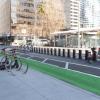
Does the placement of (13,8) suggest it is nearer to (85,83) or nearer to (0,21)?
(0,21)

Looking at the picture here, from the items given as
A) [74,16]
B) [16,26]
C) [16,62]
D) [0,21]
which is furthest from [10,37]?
[16,62]

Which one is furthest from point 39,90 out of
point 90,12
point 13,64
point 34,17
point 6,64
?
point 34,17

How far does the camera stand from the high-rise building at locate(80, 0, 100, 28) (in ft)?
191

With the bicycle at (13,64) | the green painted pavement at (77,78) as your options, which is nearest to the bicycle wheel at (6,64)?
the bicycle at (13,64)

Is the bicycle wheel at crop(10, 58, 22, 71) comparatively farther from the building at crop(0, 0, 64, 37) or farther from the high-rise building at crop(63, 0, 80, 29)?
the high-rise building at crop(63, 0, 80, 29)

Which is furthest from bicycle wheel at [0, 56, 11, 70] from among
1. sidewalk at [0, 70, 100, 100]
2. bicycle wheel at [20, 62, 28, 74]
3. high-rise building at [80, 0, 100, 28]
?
high-rise building at [80, 0, 100, 28]

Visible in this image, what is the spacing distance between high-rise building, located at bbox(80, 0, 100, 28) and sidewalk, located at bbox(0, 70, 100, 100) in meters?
48.2

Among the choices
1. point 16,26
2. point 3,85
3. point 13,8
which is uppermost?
point 13,8

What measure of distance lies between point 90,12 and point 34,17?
99.6 ft

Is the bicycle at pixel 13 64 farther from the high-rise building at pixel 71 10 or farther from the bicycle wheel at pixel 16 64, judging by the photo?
the high-rise building at pixel 71 10

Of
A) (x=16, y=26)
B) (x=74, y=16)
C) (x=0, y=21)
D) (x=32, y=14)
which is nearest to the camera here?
(x=74, y=16)

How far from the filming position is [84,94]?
7.20m

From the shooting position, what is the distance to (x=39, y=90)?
7.85m

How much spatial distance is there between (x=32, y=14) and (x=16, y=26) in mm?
9860
